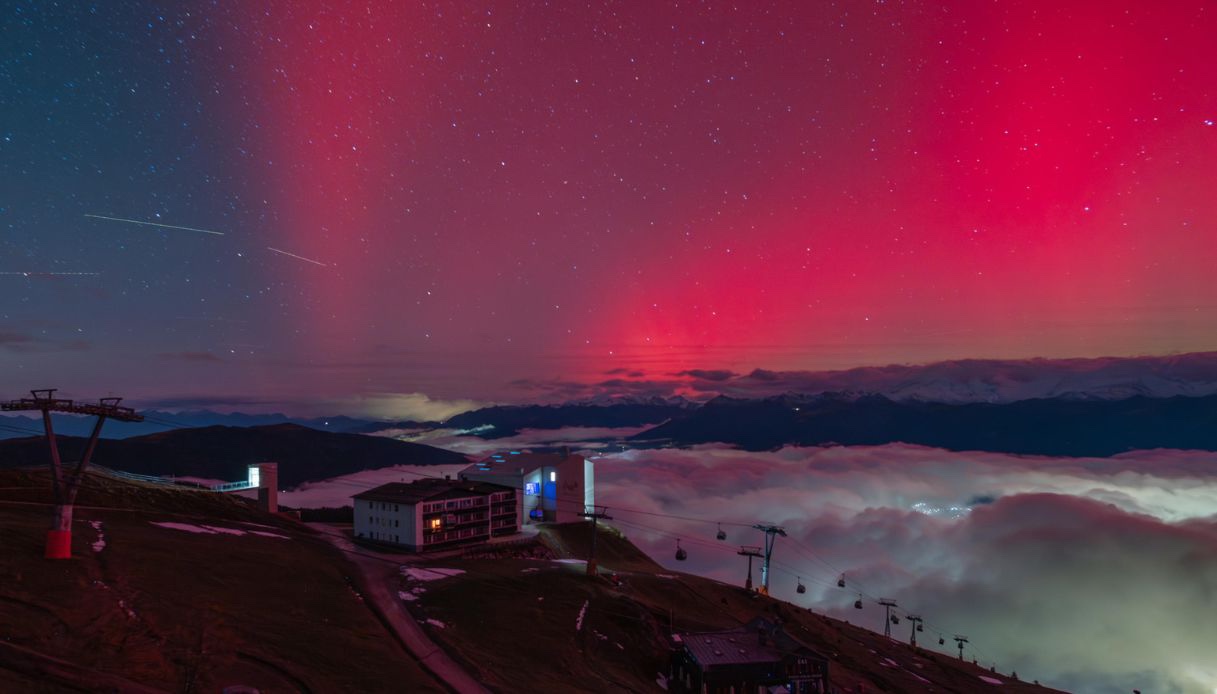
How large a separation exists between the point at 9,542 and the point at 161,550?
1136 cm

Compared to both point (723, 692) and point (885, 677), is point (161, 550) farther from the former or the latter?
point (885, 677)

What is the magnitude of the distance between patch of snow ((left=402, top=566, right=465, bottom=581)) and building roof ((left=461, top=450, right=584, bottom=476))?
58.9 metres

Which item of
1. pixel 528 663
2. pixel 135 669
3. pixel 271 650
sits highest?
pixel 135 669

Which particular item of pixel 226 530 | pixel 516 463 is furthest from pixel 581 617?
pixel 516 463

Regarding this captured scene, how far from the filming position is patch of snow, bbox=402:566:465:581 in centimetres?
7106

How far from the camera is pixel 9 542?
160 ft

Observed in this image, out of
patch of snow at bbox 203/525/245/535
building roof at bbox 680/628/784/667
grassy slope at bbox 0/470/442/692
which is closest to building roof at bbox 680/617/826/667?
building roof at bbox 680/628/784/667

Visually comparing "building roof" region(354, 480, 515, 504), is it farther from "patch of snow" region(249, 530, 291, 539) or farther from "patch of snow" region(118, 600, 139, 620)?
"patch of snow" region(118, 600, 139, 620)

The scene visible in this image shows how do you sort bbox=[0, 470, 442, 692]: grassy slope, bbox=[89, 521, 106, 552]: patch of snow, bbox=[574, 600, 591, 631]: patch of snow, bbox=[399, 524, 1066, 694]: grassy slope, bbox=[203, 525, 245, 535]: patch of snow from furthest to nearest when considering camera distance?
1. bbox=[203, 525, 245, 535]: patch of snow
2. bbox=[574, 600, 591, 631]: patch of snow
3. bbox=[89, 521, 106, 552]: patch of snow
4. bbox=[399, 524, 1066, 694]: grassy slope
5. bbox=[0, 470, 442, 692]: grassy slope

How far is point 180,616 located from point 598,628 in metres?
38.5

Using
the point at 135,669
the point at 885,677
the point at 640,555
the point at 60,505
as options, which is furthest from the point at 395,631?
the point at 640,555

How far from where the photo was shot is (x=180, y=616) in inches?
1710

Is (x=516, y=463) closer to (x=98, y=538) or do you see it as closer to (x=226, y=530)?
(x=226, y=530)

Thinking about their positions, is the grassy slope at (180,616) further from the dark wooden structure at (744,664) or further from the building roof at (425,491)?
the dark wooden structure at (744,664)
